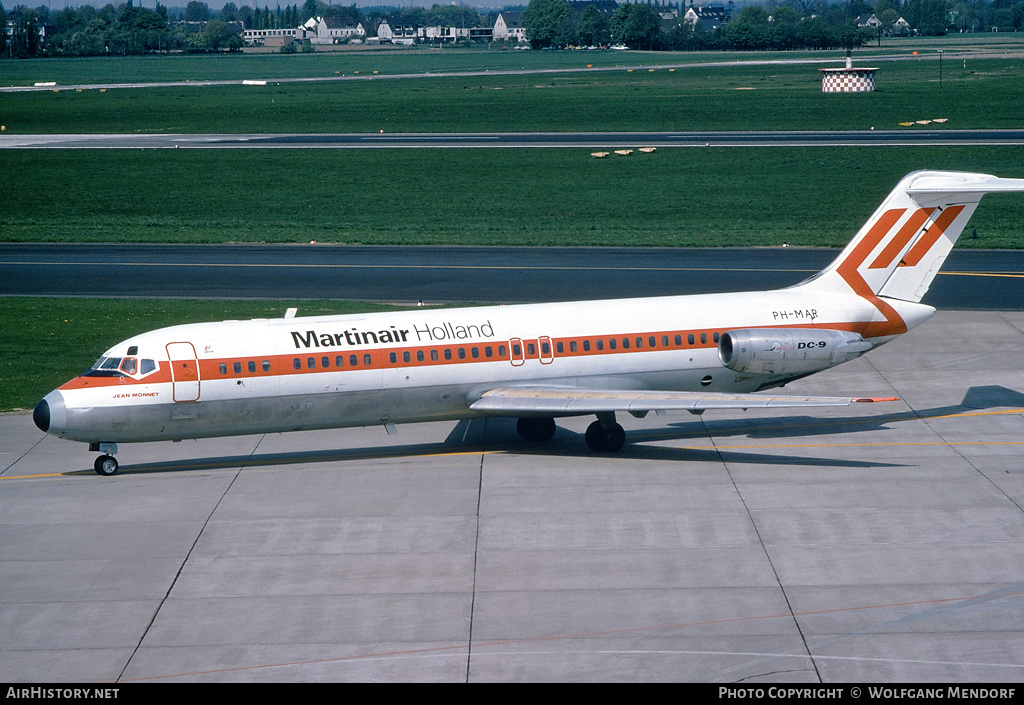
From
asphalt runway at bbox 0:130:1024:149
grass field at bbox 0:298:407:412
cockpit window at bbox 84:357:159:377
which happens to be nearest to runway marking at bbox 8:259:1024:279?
grass field at bbox 0:298:407:412

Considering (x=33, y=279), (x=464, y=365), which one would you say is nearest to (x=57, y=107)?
(x=33, y=279)

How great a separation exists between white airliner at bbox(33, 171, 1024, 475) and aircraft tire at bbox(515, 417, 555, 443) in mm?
36

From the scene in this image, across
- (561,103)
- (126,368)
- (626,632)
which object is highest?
(561,103)

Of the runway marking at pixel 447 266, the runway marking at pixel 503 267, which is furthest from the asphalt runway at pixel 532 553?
the runway marking at pixel 447 266

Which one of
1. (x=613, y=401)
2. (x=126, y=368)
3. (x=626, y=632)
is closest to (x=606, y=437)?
(x=613, y=401)

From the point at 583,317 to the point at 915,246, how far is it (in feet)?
29.1

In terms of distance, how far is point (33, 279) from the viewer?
162 ft

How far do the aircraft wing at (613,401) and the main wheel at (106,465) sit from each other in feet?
26.4

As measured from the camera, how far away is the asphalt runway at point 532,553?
682 inches

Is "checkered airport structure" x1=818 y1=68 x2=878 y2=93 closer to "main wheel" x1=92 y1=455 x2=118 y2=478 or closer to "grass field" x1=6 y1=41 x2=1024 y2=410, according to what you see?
"grass field" x1=6 y1=41 x2=1024 y2=410

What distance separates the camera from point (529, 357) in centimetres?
2780

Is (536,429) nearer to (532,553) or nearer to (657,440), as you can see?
(657,440)

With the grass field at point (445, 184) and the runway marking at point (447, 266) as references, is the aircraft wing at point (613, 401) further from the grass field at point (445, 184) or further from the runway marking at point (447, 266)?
the runway marking at point (447, 266)

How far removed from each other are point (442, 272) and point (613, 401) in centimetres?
2361
